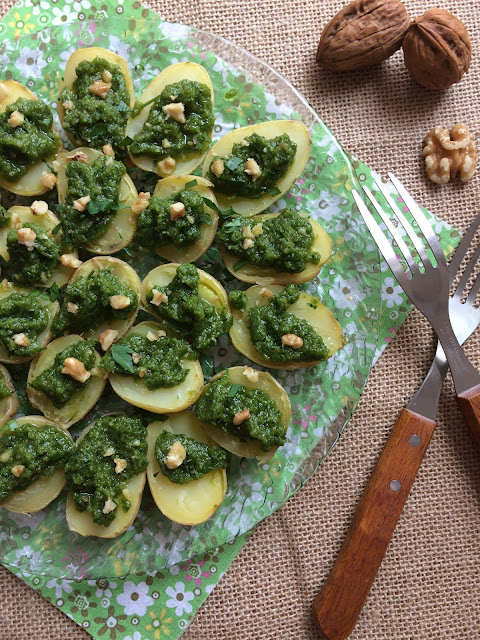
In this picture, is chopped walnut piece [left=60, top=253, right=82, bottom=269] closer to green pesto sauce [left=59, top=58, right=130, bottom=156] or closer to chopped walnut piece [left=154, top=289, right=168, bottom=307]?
chopped walnut piece [left=154, top=289, right=168, bottom=307]

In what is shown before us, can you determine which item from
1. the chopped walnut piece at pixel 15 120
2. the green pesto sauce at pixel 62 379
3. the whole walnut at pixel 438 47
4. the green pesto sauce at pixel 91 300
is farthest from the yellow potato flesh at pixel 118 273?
the whole walnut at pixel 438 47

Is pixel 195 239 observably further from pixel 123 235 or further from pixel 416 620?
pixel 416 620

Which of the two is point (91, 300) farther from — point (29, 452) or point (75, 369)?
point (29, 452)

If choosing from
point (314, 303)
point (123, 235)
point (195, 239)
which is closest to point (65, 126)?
point (123, 235)

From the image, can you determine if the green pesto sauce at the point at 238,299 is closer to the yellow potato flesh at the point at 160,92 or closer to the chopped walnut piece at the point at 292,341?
the chopped walnut piece at the point at 292,341

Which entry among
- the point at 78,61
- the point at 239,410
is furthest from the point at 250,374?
the point at 78,61
